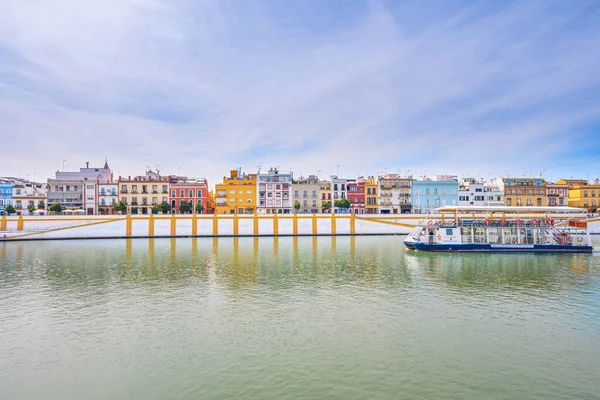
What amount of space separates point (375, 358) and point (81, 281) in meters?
26.5

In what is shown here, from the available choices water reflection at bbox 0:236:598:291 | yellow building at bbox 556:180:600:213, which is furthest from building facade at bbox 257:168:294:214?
yellow building at bbox 556:180:600:213

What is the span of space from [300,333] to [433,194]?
9656 cm

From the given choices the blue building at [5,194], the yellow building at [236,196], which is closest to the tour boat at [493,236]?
the yellow building at [236,196]

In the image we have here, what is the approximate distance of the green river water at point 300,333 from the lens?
584 inches

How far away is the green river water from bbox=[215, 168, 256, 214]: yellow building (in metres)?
69.9

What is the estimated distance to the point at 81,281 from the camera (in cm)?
3297

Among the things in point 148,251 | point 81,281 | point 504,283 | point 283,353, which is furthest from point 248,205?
point 283,353

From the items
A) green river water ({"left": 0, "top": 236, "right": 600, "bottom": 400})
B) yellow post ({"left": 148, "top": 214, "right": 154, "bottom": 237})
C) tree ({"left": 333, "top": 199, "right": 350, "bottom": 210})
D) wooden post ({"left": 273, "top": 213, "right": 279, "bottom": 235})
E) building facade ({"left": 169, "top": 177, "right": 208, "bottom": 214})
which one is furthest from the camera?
building facade ({"left": 169, "top": 177, "right": 208, "bottom": 214})

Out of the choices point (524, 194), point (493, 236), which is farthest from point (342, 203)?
point (493, 236)

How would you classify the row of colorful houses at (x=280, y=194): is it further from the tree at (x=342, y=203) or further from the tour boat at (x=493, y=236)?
the tour boat at (x=493, y=236)

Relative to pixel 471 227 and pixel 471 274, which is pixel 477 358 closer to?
pixel 471 274

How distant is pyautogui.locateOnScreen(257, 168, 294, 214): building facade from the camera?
360ft

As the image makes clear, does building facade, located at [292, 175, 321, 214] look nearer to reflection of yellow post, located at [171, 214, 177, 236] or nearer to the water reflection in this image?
reflection of yellow post, located at [171, 214, 177, 236]

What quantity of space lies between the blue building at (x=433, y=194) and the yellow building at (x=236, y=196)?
146 ft
